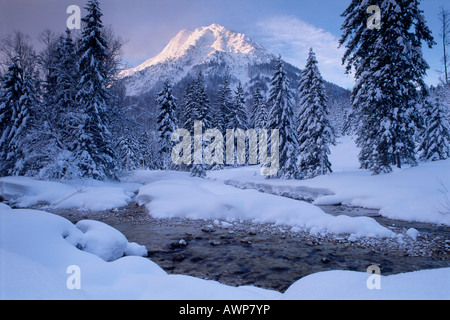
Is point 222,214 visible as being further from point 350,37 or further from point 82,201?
point 350,37

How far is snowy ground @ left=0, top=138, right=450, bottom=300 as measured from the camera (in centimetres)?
250

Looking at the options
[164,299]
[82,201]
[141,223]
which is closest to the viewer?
[164,299]

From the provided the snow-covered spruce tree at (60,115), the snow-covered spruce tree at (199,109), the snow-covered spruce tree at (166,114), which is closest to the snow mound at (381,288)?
the snow-covered spruce tree at (60,115)

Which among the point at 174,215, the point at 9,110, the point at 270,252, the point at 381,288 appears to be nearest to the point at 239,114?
the point at 9,110

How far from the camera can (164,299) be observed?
2.63 meters

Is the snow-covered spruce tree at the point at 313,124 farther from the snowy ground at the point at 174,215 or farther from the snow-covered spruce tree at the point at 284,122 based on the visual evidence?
the snowy ground at the point at 174,215

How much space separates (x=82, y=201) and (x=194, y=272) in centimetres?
1148

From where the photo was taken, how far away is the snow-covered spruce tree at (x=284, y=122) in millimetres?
24766

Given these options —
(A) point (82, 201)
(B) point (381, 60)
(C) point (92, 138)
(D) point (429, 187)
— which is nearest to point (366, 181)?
(D) point (429, 187)

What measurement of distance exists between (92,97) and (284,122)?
1926cm

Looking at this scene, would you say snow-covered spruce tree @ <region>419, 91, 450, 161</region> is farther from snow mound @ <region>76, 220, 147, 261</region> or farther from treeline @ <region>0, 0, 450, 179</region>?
snow mound @ <region>76, 220, 147, 261</region>
